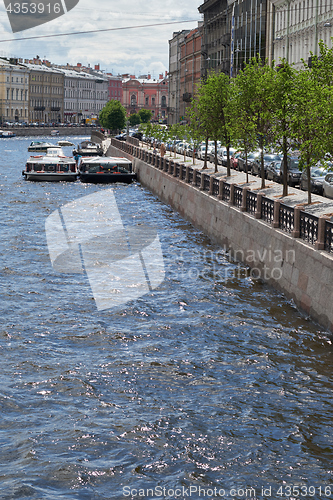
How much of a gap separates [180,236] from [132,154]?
32.9 m

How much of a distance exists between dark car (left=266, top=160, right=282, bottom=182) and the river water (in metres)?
12.7

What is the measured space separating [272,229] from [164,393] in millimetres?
7810

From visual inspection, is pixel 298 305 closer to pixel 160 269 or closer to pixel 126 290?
pixel 126 290

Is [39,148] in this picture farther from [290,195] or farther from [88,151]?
[290,195]

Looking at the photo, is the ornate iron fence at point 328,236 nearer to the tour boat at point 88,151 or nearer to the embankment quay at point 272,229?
the embankment quay at point 272,229

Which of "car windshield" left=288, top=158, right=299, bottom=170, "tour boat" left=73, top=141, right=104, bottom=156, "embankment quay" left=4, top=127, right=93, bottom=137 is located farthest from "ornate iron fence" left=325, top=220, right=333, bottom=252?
"embankment quay" left=4, top=127, right=93, bottom=137

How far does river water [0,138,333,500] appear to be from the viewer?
1029 centimetres

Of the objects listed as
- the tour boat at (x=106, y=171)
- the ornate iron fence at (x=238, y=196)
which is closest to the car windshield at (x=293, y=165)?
the ornate iron fence at (x=238, y=196)

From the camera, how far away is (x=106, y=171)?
2028 inches

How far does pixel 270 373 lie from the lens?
13.8 metres

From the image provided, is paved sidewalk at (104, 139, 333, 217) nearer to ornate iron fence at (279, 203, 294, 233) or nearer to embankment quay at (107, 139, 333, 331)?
embankment quay at (107, 139, 333, 331)

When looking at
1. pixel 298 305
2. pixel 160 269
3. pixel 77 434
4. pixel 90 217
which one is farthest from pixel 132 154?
pixel 77 434

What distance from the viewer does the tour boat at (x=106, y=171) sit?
1982 inches

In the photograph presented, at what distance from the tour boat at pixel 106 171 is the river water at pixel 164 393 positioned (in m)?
29.5
